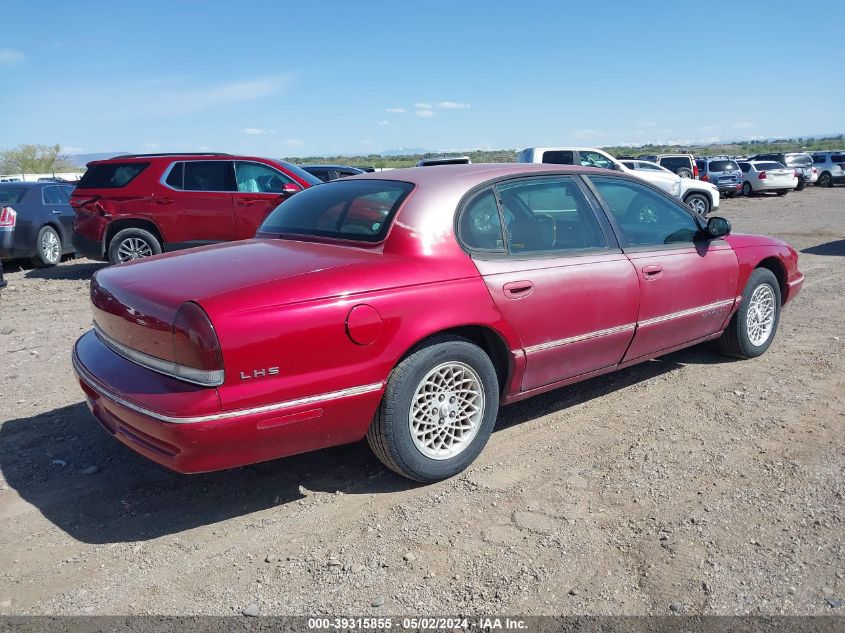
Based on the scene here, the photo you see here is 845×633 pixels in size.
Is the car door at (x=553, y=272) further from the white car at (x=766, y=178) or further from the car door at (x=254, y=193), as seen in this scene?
the white car at (x=766, y=178)

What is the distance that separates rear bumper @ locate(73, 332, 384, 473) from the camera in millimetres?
2938

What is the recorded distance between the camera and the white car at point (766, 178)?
27.0m

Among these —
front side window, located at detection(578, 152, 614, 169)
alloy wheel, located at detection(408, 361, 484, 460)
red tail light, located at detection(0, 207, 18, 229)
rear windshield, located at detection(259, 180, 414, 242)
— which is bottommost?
alloy wheel, located at detection(408, 361, 484, 460)

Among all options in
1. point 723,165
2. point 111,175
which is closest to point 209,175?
point 111,175

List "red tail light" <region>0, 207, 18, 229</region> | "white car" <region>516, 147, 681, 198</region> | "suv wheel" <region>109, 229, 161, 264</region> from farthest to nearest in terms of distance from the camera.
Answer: "white car" <region>516, 147, 681, 198</region>, "red tail light" <region>0, 207, 18, 229</region>, "suv wheel" <region>109, 229, 161, 264</region>

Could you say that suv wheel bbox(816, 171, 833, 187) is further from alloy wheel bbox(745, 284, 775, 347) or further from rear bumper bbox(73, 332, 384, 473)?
rear bumper bbox(73, 332, 384, 473)

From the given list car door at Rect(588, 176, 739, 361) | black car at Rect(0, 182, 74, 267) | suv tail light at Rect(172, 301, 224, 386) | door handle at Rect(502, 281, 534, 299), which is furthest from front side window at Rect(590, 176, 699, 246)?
black car at Rect(0, 182, 74, 267)

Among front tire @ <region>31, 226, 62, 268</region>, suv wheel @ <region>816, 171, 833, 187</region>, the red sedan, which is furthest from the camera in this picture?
suv wheel @ <region>816, 171, 833, 187</region>

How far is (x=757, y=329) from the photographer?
18.4ft

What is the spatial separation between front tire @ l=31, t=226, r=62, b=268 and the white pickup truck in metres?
9.61

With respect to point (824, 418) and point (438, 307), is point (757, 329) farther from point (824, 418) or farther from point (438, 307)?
point (438, 307)

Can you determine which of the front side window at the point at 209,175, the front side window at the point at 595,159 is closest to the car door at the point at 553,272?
the front side window at the point at 209,175

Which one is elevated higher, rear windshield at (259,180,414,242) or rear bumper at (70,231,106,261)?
rear windshield at (259,180,414,242)

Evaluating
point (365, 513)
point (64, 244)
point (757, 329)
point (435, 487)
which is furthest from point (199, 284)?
point (64, 244)
